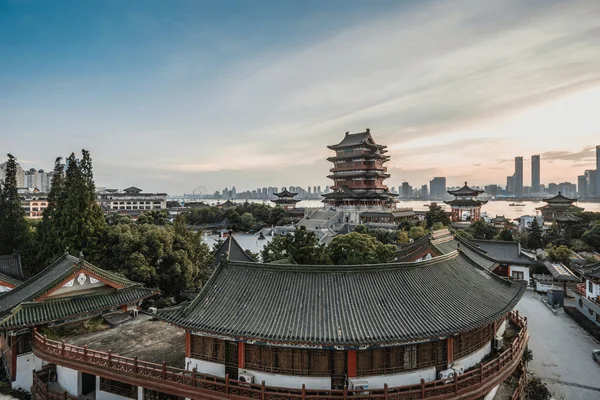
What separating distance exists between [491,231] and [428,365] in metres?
45.3

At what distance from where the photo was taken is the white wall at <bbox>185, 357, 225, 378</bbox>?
13.1 m

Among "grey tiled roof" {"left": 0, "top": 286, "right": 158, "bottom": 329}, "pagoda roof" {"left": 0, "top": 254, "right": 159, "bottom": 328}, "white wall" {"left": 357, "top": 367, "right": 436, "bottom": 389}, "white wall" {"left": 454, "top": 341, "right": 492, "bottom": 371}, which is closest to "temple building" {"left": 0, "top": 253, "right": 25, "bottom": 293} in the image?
"pagoda roof" {"left": 0, "top": 254, "right": 159, "bottom": 328}

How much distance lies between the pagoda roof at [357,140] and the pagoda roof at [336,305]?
5836 centimetres

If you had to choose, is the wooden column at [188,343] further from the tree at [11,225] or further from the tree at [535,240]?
the tree at [535,240]

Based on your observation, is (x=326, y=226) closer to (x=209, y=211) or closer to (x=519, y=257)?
(x=519, y=257)

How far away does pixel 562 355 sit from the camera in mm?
22031

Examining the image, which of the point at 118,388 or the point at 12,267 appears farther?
the point at 12,267

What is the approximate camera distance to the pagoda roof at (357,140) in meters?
71.2

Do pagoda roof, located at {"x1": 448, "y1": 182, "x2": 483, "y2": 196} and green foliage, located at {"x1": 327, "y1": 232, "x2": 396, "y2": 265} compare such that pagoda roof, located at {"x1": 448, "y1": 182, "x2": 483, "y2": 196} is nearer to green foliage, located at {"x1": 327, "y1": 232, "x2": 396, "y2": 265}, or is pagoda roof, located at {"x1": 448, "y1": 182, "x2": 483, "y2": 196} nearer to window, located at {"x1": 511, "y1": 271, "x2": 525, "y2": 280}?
window, located at {"x1": 511, "y1": 271, "x2": 525, "y2": 280}

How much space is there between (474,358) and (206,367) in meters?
11.4

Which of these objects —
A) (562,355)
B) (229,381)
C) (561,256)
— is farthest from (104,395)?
(561,256)

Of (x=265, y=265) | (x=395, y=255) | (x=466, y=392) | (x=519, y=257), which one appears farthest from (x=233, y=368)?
(x=519, y=257)

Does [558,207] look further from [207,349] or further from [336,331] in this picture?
[207,349]

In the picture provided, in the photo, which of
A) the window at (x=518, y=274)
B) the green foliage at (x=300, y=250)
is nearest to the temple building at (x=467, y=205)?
the window at (x=518, y=274)
